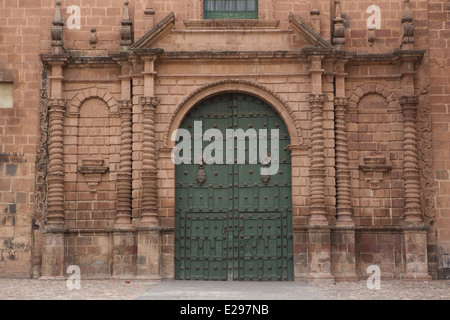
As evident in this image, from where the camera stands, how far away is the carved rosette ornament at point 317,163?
14680 millimetres

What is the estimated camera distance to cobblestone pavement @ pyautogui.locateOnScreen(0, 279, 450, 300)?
11500 millimetres

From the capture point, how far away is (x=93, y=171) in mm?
15242

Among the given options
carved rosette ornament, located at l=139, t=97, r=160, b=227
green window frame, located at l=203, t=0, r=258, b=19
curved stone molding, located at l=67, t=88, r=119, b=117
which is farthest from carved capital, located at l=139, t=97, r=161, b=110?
green window frame, located at l=203, t=0, r=258, b=19

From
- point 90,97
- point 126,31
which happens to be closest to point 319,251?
point 90,97

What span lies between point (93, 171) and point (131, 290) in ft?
11.8

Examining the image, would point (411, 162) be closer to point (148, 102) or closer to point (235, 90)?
point (235, 90)

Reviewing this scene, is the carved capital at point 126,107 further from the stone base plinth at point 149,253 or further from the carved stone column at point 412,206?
the carved stone column at point 412,206

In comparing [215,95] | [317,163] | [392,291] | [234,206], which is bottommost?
[392,291]

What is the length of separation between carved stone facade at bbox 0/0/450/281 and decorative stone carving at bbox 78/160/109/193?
0.10 ft

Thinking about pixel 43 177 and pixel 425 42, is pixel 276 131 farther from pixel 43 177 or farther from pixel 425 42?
pixel 43 177

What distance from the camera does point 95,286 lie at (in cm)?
1344

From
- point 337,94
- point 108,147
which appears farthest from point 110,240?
point 337,94

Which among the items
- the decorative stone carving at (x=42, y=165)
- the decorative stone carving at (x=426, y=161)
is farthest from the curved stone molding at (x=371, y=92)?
the decorative stone carving at (x=42, y=165)

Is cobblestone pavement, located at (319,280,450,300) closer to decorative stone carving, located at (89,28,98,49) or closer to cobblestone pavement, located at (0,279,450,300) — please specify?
cobblestone pavement, located at (0,279,450,300)
